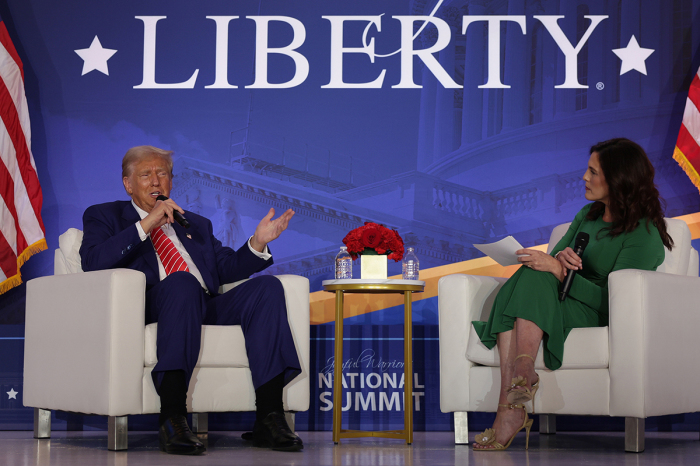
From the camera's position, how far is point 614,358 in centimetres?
251

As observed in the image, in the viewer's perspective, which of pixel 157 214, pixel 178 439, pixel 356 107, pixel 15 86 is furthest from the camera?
pixel 356 107

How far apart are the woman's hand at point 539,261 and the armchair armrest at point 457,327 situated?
0.32 m

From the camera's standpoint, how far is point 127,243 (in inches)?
105

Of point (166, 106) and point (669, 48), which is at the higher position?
point (669, 48)

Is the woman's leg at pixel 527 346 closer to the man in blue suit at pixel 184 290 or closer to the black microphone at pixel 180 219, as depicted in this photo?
the man in blue suit at pixel 184 290

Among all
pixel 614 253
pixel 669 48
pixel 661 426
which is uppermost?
pixel 669 48

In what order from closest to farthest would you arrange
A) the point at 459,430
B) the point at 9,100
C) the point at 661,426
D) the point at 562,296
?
1. the point at 562,296
2. the point at 459,430
3. the point at 661,426
4. the point at 9,100

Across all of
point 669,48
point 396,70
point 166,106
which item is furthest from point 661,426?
point 166,106

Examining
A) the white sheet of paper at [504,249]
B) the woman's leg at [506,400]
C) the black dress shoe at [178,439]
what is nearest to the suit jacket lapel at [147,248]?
the black dress shoe at [178,439]

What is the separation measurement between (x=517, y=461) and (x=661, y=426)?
1562mm

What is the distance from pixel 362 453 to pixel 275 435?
31 centimetres

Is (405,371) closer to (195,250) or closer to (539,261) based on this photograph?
(539,261)

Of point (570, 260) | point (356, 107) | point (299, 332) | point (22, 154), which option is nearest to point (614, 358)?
point (570, 260)

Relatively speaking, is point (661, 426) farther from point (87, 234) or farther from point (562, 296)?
point (87, 234)
